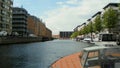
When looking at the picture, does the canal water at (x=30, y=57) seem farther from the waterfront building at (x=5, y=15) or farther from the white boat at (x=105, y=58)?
the waterfront building at (x=5, y=15)

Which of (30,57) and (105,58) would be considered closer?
(105,58)

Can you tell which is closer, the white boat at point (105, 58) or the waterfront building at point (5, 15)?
the white boat at point (105, 58)

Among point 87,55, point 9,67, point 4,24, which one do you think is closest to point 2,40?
point 4,24

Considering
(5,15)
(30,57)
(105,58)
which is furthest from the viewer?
(5,15)

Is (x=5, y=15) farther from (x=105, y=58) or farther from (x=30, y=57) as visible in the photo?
(x=105, y=58)

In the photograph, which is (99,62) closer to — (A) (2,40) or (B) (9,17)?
(A) (2,40)

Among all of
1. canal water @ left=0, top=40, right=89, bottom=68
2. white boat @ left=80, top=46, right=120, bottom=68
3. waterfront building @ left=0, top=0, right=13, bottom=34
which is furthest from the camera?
waterfront building @ left=0, top=0, right=13, bottom=34

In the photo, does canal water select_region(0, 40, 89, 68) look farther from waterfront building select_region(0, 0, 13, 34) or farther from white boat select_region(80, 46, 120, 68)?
waterfront building select_region(0, 0, 13, 34)

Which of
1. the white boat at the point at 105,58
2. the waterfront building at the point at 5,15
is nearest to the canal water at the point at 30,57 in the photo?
the white boat at the point at 105,58

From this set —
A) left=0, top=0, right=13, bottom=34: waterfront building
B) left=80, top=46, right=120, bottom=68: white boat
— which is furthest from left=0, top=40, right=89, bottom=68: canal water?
left=0, top=0, right=13, bottom=34: waterfront building

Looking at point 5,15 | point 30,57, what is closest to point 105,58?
point 30,57

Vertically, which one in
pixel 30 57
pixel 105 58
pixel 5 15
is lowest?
pixel 30 57

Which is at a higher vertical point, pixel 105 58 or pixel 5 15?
pixel 5 15

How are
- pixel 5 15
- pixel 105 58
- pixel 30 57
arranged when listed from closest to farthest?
pixel 105 58 < pixel 30 57 < pixel 5 15
